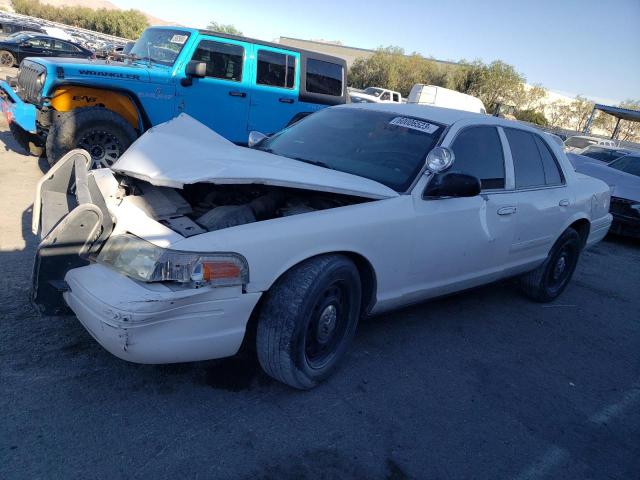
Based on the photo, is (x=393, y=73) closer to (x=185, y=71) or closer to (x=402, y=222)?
(x=185, y=71)

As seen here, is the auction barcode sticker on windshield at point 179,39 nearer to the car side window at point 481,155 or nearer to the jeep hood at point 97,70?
the jeep hood at point 97,70

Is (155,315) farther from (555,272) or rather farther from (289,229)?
(555,272)

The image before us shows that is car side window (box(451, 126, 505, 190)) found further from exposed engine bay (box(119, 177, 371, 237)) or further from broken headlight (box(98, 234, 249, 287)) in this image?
broken headlight (box(98, 234, 249, 287))

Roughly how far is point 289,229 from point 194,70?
4686 mm

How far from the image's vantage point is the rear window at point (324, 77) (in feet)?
27.4

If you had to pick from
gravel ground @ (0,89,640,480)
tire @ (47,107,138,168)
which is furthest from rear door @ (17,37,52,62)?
gravel ground @ (0,89,640,480)

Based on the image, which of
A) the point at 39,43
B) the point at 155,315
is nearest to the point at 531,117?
the point at 39,43

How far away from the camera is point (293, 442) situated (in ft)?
8.25

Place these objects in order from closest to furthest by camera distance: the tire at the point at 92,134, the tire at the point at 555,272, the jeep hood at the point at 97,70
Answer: the tire at the point at 555,272 → the tire at the point at 92,134 → the jeep hood at the point at 97,70

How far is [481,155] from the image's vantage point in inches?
153

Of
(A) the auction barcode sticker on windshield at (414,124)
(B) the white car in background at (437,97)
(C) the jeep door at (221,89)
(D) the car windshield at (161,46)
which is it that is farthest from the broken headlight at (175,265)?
(B) the white car in background at (437,97)

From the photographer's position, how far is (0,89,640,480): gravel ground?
2.31m

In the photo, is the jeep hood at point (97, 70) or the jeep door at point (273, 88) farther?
the jeep door at point (273, 88)

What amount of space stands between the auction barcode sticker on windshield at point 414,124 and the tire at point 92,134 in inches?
147
